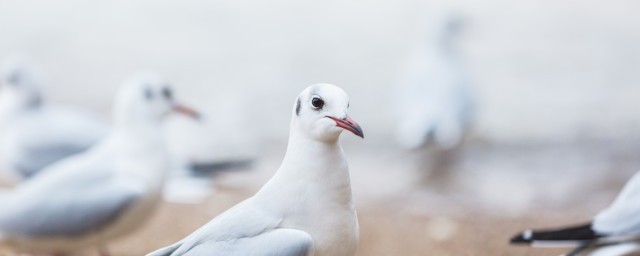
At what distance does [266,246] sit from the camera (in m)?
2.10

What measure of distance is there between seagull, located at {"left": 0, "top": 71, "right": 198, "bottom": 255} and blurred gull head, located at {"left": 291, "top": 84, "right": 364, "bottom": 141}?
51.5 inches

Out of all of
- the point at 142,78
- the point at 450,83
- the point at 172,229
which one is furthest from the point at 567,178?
the point at 142,78

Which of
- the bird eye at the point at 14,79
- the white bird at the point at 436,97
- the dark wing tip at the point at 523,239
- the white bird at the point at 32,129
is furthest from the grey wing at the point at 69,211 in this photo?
the white bird at the point at 436,97

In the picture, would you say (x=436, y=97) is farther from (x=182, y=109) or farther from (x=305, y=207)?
(x=305, y=207)

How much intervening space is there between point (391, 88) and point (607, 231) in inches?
201

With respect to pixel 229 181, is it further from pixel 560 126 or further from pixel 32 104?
pixel 560 126

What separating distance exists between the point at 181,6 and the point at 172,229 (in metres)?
5.35

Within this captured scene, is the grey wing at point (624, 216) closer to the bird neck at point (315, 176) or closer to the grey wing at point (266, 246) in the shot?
→ the bird neck at point (315, 176)

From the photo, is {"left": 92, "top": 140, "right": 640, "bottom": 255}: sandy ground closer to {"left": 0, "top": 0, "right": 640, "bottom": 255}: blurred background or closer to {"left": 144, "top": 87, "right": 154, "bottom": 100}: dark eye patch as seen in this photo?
{"left": 0, "top": 0, "right": 640, "bottom": 255}: blurred background

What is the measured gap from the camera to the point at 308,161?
2.18m

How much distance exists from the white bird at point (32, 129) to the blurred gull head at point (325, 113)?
8.26 ft

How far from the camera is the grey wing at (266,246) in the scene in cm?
208

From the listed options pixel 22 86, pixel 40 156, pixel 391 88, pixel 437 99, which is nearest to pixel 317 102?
pixel 40 156

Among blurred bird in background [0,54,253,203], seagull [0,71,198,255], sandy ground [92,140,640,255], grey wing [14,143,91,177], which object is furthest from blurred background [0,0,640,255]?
seagull [0,71,198,255]
